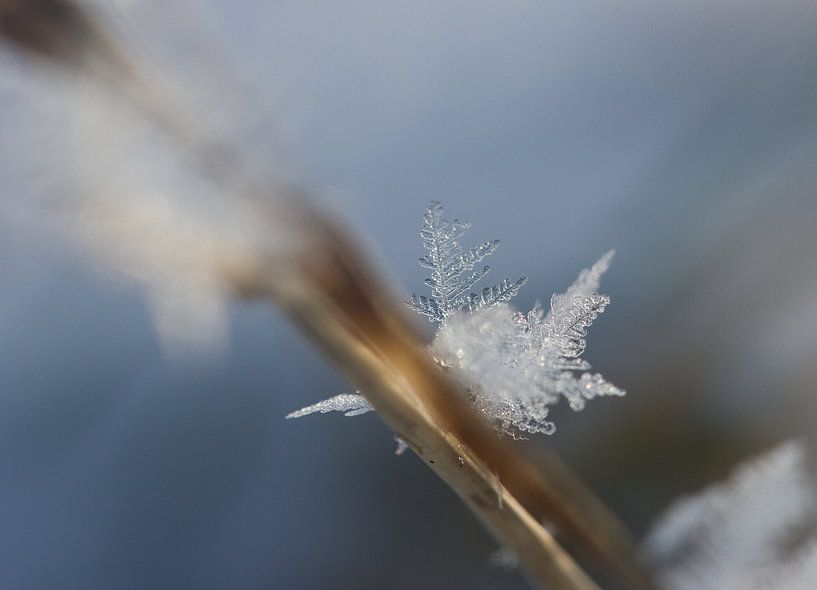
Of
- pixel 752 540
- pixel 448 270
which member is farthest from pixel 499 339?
pixel 752 540

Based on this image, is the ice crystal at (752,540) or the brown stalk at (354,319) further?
the ice crystal at (752,540)

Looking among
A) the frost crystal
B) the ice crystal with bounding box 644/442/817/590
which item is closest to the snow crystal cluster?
the frost crystal

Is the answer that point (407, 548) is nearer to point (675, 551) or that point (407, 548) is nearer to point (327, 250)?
point (675, 551)

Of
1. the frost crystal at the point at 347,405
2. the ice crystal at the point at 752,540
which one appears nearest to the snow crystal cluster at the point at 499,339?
the frost crystal at the point at 347,405

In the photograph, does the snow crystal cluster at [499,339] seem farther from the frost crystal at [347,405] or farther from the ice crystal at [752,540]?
the ice crystal at [752,540]

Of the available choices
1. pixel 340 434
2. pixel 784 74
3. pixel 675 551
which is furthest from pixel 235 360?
pixel 784 74

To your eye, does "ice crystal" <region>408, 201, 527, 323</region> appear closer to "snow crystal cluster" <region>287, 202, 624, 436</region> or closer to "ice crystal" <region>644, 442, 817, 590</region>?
"snow crystal cluster" <region>287, 202, 624, 436</region>

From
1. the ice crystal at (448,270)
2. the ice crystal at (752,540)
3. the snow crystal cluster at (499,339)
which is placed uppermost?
the ice crystal at (448,270)
